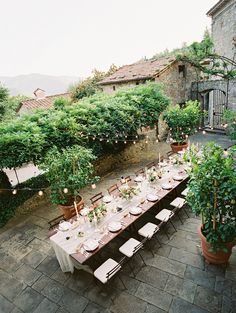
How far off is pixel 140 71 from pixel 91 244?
1383 cm

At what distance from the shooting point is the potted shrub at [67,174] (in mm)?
6863

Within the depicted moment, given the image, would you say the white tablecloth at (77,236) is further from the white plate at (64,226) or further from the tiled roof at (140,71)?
the tiled roof at (140,71)

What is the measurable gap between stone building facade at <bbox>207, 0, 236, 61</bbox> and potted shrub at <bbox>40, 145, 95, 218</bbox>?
11469 mm

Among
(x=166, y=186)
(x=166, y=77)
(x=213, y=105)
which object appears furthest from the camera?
(x=213, y=105)

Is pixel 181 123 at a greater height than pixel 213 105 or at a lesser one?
lesser

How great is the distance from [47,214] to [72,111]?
14.2 feet

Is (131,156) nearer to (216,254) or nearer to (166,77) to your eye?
(166,77)

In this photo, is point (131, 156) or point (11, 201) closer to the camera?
point (11, 201)

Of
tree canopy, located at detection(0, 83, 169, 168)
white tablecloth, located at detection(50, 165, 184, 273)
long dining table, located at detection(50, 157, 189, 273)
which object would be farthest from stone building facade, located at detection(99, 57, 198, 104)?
white tablecloth, located at detection(50, 165, 184, 273)

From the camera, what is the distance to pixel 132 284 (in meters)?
4.82

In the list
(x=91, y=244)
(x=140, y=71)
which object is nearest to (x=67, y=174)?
(x=91, y=244)

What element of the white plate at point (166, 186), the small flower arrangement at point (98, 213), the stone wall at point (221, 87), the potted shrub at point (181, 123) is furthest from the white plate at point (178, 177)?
the stone wall at point (221, 87)

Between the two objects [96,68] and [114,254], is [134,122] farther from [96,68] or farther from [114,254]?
[96,68]

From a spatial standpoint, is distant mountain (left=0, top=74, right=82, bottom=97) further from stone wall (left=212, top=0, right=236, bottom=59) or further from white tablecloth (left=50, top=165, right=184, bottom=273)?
white tablecloth (left=50, top=165, right=184, bottom=273)
